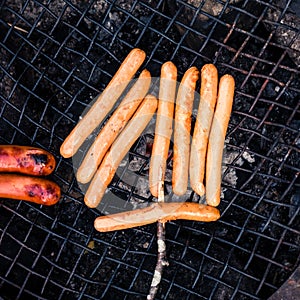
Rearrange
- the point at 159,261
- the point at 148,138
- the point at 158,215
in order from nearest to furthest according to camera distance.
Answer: the point at 158,215 → the point at 159,261 → the point at 148,138

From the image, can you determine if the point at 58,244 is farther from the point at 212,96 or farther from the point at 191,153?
the point at 212,96

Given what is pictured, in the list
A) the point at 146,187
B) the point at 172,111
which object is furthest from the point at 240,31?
the point at 146,187

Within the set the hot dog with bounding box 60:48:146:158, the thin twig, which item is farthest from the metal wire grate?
the hot dog with bounding box 60:48:146:158

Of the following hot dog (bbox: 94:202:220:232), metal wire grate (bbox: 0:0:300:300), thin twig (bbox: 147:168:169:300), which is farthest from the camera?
metal wire grate (bbox: 0:0:300:300)

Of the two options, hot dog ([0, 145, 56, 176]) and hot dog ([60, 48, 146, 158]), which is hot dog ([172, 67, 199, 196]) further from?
hot dog ([0, 145, 56, 176])

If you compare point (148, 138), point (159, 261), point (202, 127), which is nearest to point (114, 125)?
point (148, 138)

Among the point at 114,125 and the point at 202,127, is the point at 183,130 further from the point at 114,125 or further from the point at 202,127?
the point at 114,125
